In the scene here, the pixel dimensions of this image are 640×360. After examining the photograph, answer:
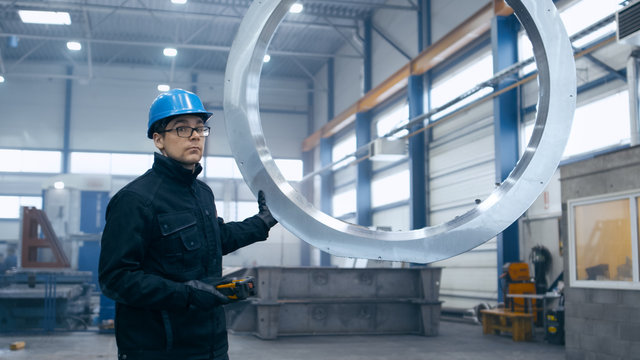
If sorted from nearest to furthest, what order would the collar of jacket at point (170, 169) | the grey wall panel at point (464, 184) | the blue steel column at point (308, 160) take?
the collar of jacket at point (170, 169)
the grey wall panel at point (464, 184)
the blue steel column at point (308, 160)

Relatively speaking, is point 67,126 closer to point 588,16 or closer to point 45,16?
point 45,16

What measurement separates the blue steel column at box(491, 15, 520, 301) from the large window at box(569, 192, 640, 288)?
12.0 ft

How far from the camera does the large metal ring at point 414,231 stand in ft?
7.95

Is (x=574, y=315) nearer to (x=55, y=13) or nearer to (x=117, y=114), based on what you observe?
(x=55, y=13)

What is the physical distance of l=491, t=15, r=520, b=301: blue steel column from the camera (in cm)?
1095

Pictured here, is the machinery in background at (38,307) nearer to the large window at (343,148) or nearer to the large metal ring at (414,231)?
the large metal ring at (414,231)

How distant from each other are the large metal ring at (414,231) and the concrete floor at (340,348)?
5339 mm

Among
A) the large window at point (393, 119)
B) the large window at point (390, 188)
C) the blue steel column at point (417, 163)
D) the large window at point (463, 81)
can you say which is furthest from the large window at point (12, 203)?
the large window at point (463, 81)

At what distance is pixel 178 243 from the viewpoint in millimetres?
2191

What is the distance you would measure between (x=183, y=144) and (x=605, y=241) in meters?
5.86

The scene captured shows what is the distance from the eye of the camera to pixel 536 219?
10695 millimetres

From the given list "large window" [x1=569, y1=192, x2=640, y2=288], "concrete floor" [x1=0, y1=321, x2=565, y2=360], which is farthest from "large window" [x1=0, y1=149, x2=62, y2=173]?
"large window" [x1=569, y1=192, x2=640, y2=288]

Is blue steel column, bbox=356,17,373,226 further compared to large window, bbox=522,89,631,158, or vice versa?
blue steel column, bbox=356,17,373,226

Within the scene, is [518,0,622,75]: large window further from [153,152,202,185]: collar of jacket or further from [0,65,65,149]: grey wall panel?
[0,65,65,149]: grey wall panel
